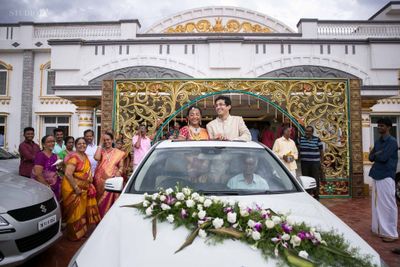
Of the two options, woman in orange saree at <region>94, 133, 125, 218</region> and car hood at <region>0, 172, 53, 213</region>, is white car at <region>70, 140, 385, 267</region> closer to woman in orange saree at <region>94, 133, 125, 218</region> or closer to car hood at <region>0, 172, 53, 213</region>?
car hood at <region>0, 172, 53, 213</region>

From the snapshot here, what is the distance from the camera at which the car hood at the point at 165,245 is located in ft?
4.77

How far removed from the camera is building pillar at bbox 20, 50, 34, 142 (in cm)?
1435

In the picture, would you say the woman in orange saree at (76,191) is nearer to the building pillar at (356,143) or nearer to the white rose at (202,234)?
the white rose at (202,234)

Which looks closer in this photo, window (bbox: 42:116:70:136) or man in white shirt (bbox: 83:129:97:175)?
man in white shirt (bbox: 83:129:97:175)

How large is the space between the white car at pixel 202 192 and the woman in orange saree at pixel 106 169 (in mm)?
1993

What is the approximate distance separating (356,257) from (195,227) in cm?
88

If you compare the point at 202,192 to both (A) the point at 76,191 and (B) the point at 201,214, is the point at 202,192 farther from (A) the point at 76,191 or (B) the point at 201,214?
(A) the point at 76,191

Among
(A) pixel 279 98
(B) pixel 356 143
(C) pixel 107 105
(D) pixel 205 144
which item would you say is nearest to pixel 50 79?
(C) pixel 107 105

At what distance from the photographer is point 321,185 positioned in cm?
706

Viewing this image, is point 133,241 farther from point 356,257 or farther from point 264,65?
point 264,65

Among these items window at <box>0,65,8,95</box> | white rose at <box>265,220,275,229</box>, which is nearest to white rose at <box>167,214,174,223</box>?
white rose at <box>265,220,275,229</box>

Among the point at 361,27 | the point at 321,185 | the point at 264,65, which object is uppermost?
the point at 361,27

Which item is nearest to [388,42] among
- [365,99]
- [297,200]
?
[365,99]

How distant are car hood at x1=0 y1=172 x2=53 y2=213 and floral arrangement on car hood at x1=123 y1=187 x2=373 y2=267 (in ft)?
5.82
